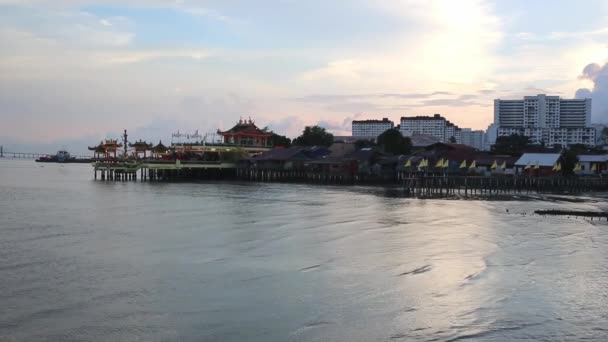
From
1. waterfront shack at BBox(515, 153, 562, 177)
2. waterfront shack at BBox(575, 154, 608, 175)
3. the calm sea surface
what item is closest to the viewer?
the calm sea surface

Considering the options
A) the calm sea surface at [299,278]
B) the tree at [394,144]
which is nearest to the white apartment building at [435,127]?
the tree at [394,144]

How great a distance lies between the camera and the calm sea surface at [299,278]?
37.3 feet

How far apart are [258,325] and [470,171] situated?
53.0 metres

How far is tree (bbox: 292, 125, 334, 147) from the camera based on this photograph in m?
88.9

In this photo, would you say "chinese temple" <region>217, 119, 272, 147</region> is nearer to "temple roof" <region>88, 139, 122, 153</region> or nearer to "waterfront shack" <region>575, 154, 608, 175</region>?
"temple roof" <region>88, 139, 122, 153</region>

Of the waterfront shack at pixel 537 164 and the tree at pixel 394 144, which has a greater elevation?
the tree at pixel 394 144

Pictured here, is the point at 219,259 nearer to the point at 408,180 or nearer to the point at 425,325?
the point at 425,325

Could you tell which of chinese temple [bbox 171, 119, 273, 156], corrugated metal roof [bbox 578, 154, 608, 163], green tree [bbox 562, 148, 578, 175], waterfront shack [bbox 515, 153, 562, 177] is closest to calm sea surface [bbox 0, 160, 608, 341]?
waterfront shack [bbox 515, 153, 562, 177]

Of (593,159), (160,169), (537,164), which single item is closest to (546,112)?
(593,159)

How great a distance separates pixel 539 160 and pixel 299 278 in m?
50.0

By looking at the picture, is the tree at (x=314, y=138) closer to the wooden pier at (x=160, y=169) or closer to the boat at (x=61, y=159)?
the wooden pier at (x=160, y=169)

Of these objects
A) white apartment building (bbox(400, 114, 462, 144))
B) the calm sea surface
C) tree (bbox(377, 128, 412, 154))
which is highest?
white apartment building (bbox(400, 114, 462, 144))

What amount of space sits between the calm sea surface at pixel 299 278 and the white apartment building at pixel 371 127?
14859cm

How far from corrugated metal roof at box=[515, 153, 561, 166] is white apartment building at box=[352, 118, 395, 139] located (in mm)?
114488
